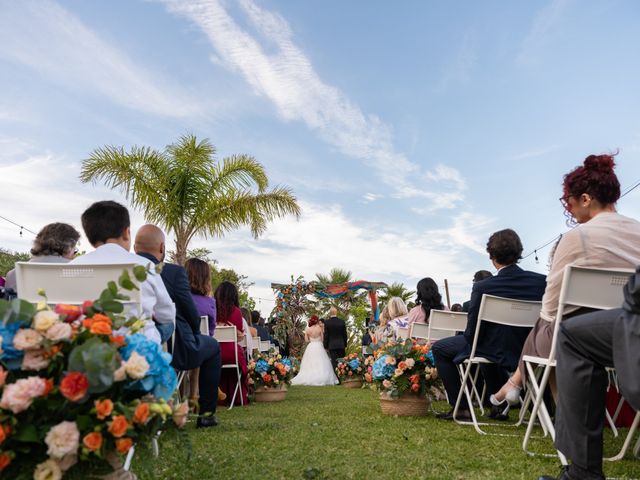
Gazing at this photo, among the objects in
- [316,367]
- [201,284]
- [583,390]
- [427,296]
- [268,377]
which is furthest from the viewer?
[316,367]

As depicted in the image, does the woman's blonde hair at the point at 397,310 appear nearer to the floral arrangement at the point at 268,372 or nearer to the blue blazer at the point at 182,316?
the floral arrangement at the point at 268,372

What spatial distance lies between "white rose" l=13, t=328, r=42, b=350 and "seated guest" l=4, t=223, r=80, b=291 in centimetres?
282

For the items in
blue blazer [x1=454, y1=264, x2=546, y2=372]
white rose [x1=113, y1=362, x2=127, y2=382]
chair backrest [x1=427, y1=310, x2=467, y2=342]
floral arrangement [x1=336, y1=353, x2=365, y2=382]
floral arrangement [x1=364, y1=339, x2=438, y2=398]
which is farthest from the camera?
floral arrangement [x1=336, y1=353, x2=365, y2=382]

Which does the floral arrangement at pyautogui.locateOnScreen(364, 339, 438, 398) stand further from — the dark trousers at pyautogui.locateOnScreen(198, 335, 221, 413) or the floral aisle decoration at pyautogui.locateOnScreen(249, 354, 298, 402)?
the floral aisle decoration at pyautogui.locateOnScreen(249, 354, 298, 402)

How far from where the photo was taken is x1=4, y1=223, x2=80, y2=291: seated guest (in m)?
4.28

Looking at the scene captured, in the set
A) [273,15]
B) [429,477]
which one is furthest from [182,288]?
[273,15]

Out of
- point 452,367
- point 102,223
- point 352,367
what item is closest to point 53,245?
point 102,223

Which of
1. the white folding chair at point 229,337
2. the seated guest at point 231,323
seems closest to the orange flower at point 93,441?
the white folding chair at point 229,337

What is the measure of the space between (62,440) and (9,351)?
323 mm

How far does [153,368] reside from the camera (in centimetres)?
175

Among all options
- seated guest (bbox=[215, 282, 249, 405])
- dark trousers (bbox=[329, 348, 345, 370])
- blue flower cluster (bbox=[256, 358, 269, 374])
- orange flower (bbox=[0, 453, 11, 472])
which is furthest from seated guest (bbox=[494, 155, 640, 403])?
dark trousers (bbox=[329, 348, 345, 370])

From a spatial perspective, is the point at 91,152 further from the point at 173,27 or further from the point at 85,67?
the point at 173,27

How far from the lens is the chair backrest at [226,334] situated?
6.53 m

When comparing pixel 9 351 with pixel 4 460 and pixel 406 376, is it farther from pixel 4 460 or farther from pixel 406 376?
pixel 406 376
